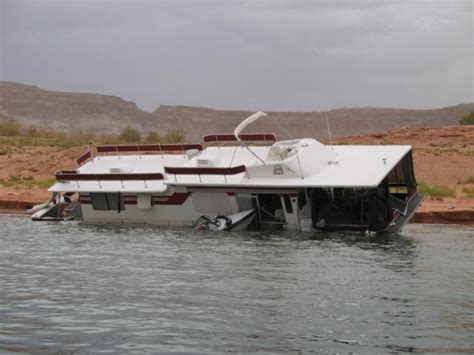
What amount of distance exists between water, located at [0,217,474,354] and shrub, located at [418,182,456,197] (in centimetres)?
1309

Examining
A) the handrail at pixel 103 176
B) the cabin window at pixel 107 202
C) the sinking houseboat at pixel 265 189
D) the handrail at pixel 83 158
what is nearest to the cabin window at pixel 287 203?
the sinking houseboat at pixel 265 189

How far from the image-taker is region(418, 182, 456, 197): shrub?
1405 inches

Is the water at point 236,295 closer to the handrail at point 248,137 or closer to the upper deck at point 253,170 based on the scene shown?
the upper deck at point 253,170

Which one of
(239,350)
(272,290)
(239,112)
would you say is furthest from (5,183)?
(239,112)

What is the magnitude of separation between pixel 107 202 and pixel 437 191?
597 inches

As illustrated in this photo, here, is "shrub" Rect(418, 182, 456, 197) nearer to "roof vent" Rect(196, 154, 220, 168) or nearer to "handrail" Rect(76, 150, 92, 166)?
"roof vent" Rect(196, 154, 220, 168)

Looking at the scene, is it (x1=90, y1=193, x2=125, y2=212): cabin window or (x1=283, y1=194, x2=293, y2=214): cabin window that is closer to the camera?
(x1=283, y1=194, x2=293, y2=214): cabin window

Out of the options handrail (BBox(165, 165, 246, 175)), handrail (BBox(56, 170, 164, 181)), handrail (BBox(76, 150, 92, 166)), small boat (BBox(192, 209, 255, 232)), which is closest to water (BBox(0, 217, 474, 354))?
small boat (BBox(192, 209, 255, 232))

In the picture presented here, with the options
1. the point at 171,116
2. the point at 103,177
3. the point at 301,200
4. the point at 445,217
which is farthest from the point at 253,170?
the point at 171,116

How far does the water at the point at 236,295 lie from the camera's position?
11109 millimetres

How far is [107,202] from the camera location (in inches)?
1117

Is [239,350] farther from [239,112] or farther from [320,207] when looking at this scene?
[239,112]

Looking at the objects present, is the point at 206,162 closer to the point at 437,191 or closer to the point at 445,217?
the point at 445,217

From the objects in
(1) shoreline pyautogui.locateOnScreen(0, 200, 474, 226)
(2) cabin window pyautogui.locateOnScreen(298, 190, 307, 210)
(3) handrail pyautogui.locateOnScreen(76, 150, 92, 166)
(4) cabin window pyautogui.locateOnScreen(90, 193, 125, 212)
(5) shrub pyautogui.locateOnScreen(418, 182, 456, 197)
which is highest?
(3) handrail pyautogui.locateOnScreen(76, 150, 92, 166)
